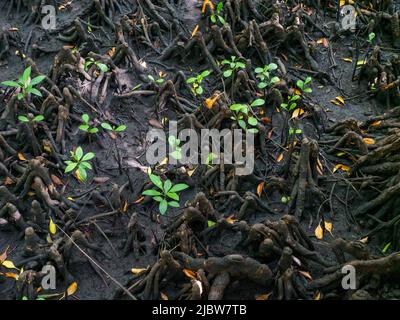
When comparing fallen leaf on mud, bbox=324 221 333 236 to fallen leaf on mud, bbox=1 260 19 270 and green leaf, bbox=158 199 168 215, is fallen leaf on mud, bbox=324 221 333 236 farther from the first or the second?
fallen leaf on mud, bbox=1 260 19 270

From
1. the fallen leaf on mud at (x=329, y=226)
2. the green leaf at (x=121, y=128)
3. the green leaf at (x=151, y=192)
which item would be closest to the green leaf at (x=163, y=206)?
the green leaf at (x=151, y=192)

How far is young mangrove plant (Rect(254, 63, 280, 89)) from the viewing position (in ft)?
22.1

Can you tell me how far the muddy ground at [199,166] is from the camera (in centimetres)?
467

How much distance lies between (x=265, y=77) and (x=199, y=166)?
192 cm

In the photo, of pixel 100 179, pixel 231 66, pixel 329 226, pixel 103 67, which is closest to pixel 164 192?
pixel 100 179

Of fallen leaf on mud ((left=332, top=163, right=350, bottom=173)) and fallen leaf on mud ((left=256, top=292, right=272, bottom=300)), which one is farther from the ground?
fallen leaf on mud ((left=332, top=163, right=350, bottom=173))

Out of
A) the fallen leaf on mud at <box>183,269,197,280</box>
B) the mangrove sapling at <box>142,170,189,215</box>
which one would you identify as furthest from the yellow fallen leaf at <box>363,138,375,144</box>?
the fallen leaf on mud at <box>183,269,197,280</box>

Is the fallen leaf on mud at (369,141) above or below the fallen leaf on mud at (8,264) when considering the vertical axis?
above

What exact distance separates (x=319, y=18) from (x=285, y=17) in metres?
0.77

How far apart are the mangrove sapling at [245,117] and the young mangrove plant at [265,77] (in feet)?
2.10

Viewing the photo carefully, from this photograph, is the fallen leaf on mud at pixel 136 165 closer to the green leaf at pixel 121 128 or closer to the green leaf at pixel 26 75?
the green leaf at pixel 121 128

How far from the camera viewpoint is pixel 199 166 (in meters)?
5.93

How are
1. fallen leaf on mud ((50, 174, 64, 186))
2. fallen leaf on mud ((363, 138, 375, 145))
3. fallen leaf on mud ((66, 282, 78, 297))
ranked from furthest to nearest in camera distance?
1. fallen leaf on mud ((363, 138, 375, 145))
2. fallen leaf on mud ((50, 174, 64, 186))
3. fallen leaf on mud ((66, 282, 78, 297))

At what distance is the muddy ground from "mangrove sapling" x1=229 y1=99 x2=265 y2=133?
0.14 m
